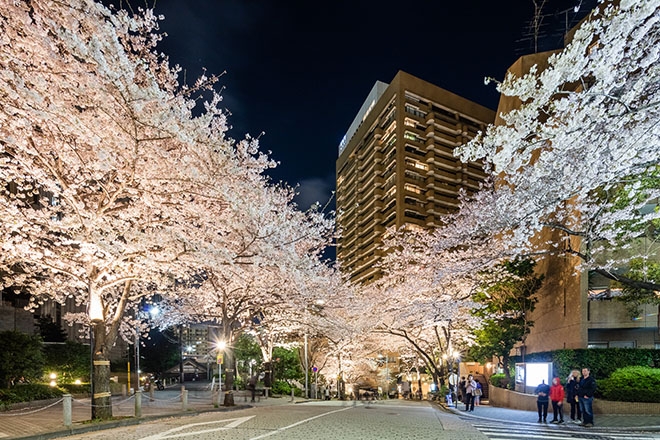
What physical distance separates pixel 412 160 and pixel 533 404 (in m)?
81.3

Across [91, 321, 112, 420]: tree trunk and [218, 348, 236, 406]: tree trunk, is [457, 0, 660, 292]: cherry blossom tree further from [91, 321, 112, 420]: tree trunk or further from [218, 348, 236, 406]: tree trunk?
[218, 348, 236, 406]: tree trunk

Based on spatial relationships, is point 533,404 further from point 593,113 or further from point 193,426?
point 593,113

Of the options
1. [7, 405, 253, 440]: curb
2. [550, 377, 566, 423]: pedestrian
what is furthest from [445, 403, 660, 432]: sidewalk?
[7, 405, 253, 440]: curb

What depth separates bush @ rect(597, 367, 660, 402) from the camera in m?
14.9

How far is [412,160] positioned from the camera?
97.6m

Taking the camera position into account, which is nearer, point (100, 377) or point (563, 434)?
point (563, 434)

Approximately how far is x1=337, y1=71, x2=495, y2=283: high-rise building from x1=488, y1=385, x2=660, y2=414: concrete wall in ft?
216

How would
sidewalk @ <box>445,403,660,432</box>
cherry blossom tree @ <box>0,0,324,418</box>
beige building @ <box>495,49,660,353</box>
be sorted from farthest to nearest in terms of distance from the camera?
1. beige building @ <box>495,49,660,353</box>
2. sidewalk @ <box>445,403,660,432</box>
3. cherry blossom tree @ <box>0,0,324,418</box>

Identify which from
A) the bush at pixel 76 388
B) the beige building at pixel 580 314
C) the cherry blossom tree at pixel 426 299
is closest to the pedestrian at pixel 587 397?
the beige building at pixel 580 314

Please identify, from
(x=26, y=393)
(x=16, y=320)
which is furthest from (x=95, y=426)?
(x=16, y=320)

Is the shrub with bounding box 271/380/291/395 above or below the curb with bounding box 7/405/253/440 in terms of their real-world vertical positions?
below

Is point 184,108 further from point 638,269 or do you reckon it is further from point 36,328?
point 36,328

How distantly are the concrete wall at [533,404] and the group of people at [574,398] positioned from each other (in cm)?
91

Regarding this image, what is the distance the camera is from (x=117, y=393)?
3127 cm
